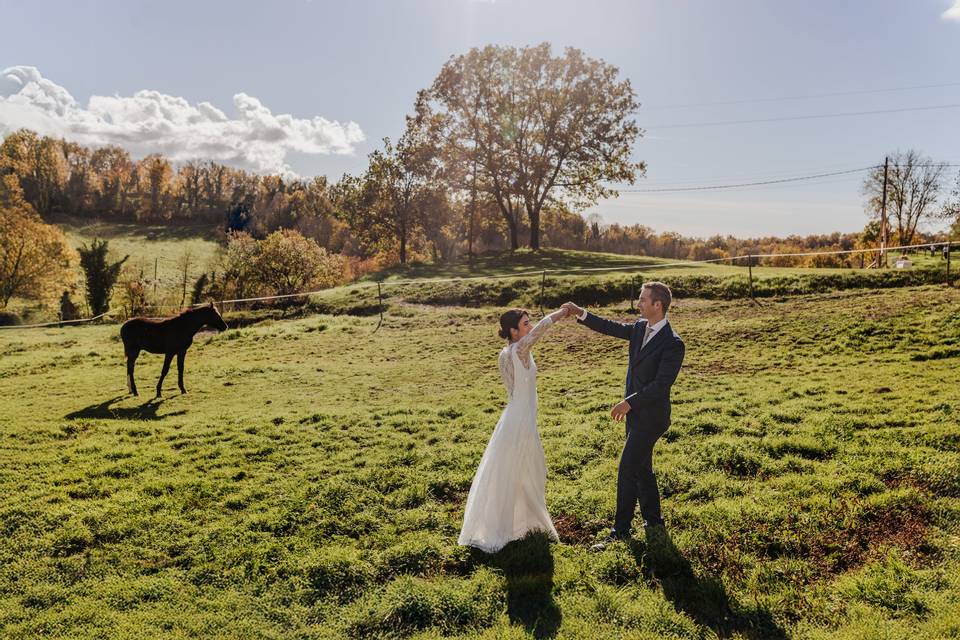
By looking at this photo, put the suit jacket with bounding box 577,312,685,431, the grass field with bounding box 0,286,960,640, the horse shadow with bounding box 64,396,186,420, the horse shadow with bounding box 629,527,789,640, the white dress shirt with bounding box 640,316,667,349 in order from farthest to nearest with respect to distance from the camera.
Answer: the horse shadow with bounding box 64,396,186,420, the white dress shirt with bounding box 640,316,667,349, the suit jacket with bounding box 577,312,685,431, the grass field with bounding box 0,286,960,640, the horse shadow with bounding box 629,527,789,640

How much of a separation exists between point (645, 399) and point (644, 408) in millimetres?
122

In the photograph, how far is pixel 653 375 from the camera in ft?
20.0

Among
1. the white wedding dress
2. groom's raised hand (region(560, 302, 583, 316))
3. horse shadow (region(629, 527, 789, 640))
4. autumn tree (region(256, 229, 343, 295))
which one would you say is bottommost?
horse shadow (region(629, 527, 789, 640))

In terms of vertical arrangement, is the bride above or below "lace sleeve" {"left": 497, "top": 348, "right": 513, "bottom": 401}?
below

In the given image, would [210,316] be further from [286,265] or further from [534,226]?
[534,226]

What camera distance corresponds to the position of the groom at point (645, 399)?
19.4ft

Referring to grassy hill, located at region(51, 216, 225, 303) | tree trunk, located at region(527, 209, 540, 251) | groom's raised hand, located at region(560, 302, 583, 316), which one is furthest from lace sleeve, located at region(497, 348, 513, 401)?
grassy hill, located at region(51, 216, 225, 303)

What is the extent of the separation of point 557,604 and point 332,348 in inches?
698

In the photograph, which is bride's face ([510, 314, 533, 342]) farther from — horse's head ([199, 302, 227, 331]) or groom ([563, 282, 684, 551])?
horse's head ([199, 302, 227, 331])

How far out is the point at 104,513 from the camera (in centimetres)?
768

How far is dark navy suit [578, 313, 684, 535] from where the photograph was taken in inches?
233

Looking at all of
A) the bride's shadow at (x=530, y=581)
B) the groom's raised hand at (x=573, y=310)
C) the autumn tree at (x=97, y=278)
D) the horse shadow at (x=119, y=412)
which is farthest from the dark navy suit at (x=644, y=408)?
the autumn tree at (x=97, y=278)

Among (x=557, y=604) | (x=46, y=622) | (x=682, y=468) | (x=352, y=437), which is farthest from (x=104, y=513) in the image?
(x=682, y=468)

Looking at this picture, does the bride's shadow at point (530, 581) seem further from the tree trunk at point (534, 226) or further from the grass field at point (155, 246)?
the grass field at point (155, 246)
